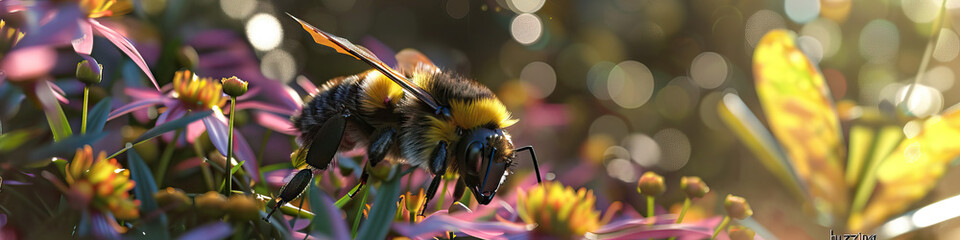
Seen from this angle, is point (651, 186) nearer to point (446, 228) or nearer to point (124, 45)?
point (446, 228)

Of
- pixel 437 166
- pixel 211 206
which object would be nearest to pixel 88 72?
pixel 211 206

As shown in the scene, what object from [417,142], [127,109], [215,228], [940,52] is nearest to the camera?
[215,228]

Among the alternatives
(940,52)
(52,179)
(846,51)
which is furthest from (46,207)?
(846,51)

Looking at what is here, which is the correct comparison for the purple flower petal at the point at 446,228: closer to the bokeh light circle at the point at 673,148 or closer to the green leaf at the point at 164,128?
the green leaf at the point at 164,128

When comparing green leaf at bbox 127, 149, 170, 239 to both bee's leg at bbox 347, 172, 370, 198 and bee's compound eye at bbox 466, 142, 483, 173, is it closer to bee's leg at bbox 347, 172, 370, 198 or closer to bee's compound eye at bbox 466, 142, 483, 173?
bee's leg at bbox 347, 172, 370, 198

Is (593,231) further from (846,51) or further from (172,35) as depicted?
(846,51)
